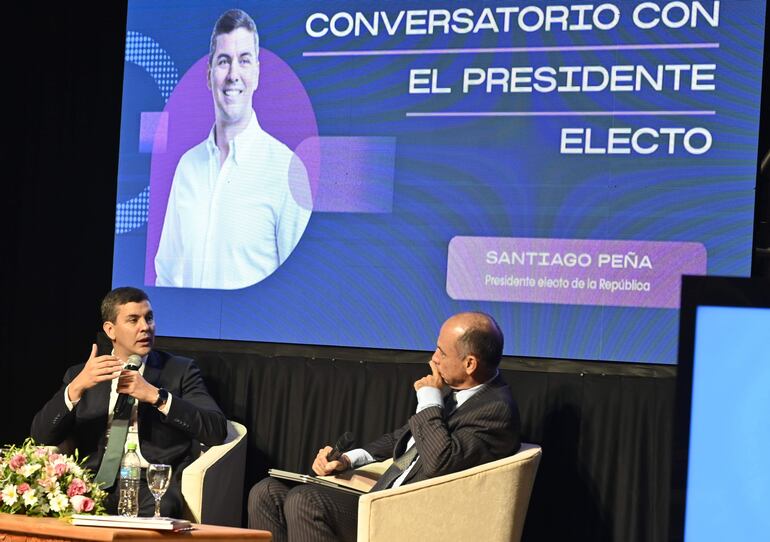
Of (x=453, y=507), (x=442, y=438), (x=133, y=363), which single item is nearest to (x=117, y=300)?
(x=133, y=363)

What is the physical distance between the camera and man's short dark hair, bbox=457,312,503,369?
3.75 m

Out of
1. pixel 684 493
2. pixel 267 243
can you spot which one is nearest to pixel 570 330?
pixel 267 243

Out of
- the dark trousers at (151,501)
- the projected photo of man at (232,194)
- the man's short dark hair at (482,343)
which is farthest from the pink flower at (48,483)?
the projected photo of man at (232,194)

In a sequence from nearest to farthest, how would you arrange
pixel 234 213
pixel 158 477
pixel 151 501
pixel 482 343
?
pixel 158 477, pixel 482 343, pixel 151 501, pixel 234 213

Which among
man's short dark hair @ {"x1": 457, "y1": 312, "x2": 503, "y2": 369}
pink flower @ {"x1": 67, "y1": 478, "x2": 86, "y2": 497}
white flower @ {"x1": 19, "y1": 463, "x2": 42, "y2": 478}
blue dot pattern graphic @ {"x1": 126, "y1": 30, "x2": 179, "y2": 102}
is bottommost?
pink flower @ {"x1": 67, "y1": 478, "x2": 86, "y2": 497}

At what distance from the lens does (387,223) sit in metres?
4.77

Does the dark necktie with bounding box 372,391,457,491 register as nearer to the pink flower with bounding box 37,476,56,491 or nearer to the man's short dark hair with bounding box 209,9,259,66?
Answer: the pink flower with bounding box 37,476,56,491

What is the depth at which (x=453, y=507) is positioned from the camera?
3512 mm

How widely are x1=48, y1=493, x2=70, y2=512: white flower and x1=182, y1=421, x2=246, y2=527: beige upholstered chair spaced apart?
84cm

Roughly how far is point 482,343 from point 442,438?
39cm

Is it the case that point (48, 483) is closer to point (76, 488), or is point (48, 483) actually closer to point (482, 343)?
point (76, 488)

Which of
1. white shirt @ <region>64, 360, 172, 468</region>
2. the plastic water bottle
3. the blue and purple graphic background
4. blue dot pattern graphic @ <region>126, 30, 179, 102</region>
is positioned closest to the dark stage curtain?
the blue and purple graphic background

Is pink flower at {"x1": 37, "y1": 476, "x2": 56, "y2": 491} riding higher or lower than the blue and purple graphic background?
lower

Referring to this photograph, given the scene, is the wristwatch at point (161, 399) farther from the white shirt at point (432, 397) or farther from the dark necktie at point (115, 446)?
the white shirt at point (432, 397)
